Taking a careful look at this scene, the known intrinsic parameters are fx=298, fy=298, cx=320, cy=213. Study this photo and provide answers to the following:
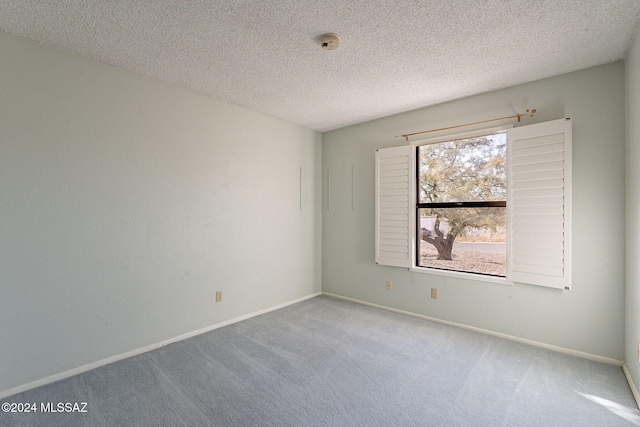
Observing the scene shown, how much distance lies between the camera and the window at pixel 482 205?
102 inches

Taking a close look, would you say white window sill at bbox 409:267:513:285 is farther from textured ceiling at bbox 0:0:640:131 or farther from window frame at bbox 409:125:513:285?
textured ceiling at bbox 0:0:640:131

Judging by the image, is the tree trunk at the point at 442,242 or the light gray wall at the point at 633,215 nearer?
the light gray wall at the point at 633,215

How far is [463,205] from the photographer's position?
3191mm

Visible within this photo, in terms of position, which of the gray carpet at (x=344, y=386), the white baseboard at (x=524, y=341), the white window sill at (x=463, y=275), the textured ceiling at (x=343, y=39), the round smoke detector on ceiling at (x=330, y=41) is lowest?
the gray carpet at (x=344, y=386)

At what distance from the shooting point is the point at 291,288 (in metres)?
4.06

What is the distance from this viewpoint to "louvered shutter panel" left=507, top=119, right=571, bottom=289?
2545mm

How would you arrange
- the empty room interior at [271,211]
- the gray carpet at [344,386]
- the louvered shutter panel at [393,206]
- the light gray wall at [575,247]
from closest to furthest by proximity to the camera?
the gray carpet at [344,386], the empty room interior at [271,211], the light gray wall at [575,247], the louvered shutter panel at [393,206]

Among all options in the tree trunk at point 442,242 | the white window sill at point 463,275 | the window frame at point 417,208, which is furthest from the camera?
the tree trunk at point 442,242

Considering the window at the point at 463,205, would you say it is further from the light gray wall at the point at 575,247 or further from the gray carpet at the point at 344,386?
the gray carpet at the point at 344,386

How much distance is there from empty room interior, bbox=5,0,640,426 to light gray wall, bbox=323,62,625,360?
0.05 feet

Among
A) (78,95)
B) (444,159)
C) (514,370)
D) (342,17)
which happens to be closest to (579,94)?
(444,159)

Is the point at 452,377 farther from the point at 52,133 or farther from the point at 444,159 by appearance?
the point at 52,133

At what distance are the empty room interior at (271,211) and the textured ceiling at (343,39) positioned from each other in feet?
0.06

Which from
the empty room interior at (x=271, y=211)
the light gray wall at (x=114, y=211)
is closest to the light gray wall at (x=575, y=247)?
the empty room interior at (x=271, y=211)
